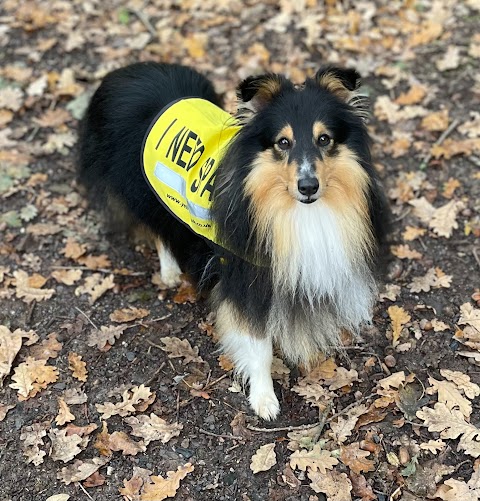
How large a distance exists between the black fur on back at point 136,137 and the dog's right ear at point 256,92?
102 centimetres

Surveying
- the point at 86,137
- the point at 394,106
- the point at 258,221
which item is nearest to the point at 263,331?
the point at 258,221

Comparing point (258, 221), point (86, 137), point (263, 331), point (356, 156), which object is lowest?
point (263, 331)

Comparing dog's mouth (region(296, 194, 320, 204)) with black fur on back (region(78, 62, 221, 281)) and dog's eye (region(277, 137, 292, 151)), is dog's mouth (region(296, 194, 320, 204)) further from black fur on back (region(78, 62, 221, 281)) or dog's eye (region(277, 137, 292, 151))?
black fur on back (region(78, 62, 221, 281))

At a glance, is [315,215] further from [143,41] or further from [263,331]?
[143,41]

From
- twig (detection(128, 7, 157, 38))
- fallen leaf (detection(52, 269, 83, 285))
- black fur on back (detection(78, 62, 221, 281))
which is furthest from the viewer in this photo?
twig (detection(128, 7, 157, 38))

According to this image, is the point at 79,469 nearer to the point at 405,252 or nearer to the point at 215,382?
the point at 215,382

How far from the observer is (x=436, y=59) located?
6.11m

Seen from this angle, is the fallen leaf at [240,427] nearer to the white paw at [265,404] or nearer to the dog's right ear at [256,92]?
the white paw at [265,404]

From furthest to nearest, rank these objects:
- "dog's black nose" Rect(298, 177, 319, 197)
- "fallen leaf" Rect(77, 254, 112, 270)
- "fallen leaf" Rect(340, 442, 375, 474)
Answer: "fallen leaf" Rect(77, 254, 112, 270) → "fallen leaf" Rect(340, 442, 375, 474) → "dog's black nose" Rect(298, 177, 319, 197)

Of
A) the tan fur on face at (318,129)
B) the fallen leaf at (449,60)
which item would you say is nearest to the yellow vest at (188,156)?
the tan fur on face at (318,129)

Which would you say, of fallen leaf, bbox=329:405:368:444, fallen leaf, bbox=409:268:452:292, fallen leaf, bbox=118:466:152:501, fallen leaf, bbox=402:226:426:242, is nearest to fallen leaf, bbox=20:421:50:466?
fallen leaf, bbox=118:466:152:501

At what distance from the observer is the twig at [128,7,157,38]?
6.75 metres

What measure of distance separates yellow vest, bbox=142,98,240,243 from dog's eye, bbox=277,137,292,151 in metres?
0.46

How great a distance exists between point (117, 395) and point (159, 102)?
188 centimetres
